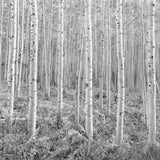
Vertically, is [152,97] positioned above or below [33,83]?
below

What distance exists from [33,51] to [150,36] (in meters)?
3.54

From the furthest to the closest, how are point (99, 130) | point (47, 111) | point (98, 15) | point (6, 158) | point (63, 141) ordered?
Result: point (98, 15) → point (47, 111) → point (99, 130) → point (63, 141) → point (6, 158)

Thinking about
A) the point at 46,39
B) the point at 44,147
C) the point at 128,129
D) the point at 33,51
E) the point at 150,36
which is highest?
the point at 46,39

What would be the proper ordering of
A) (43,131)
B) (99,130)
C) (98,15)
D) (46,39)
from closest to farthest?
1. (43,131)
2. (99,130)
3. (46,39)
4. (98,15)

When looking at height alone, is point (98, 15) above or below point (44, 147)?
above

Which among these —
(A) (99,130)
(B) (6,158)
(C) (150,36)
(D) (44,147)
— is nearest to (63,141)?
(D) (44,147)

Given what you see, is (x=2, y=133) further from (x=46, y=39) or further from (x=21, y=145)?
(x=46, y=39)

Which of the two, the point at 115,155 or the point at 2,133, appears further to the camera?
the point at 2,133

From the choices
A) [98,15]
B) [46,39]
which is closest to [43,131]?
[46,39]

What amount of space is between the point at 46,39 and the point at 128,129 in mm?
7680

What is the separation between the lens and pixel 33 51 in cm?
622

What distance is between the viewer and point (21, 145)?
544 centimetres

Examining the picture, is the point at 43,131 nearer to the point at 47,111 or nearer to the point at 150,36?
the point at 47,111

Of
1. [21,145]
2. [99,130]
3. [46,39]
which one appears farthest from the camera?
[46,39]
